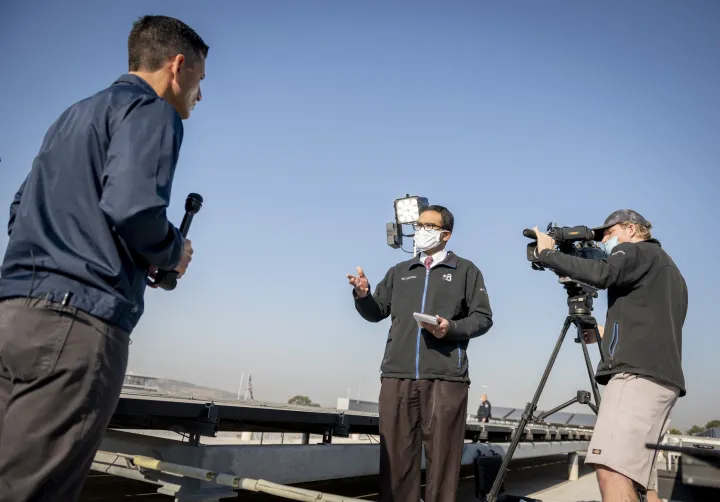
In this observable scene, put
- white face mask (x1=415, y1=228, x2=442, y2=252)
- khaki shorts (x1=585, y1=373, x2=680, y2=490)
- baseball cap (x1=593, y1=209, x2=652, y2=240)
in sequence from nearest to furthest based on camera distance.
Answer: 1. khaki shorts (x1=585, y1=373, x2=680, y2=490)
2. baseball cap (x1=593, y1=209, x2=652, y2=240)
3. white face mask (x1=415, y1=228, x2=442, y2=252)

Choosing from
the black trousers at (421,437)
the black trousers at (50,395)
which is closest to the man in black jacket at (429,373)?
the black trousers at (421,437)

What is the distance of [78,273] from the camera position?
161 centimetres

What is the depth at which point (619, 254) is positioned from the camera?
3.06 m

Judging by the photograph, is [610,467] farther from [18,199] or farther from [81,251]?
[18,199]

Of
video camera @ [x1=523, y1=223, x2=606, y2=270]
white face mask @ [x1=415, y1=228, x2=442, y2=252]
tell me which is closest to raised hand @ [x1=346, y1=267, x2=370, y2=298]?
white face mask @ [x1=415, y1=228, x2=442, y2=252]

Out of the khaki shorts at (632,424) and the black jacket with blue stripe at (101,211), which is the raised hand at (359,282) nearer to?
the khaki shorts at (632,424)

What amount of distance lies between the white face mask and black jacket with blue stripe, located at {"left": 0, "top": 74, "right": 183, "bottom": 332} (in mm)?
2503

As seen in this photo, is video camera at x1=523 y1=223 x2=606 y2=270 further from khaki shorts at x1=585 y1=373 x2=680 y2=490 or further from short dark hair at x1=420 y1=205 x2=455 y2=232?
khaki shorts at x1=585 y1=373 x2=680 y2=490

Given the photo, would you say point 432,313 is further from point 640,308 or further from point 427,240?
point 640,308

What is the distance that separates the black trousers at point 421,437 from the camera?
11.3ft

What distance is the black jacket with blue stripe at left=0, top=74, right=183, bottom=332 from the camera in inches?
63.7

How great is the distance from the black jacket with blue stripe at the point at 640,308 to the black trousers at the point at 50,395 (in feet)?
8.05

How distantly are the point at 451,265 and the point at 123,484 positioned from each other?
10.6ft

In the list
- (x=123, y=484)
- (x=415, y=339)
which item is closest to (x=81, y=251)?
(x=415, y=339)
